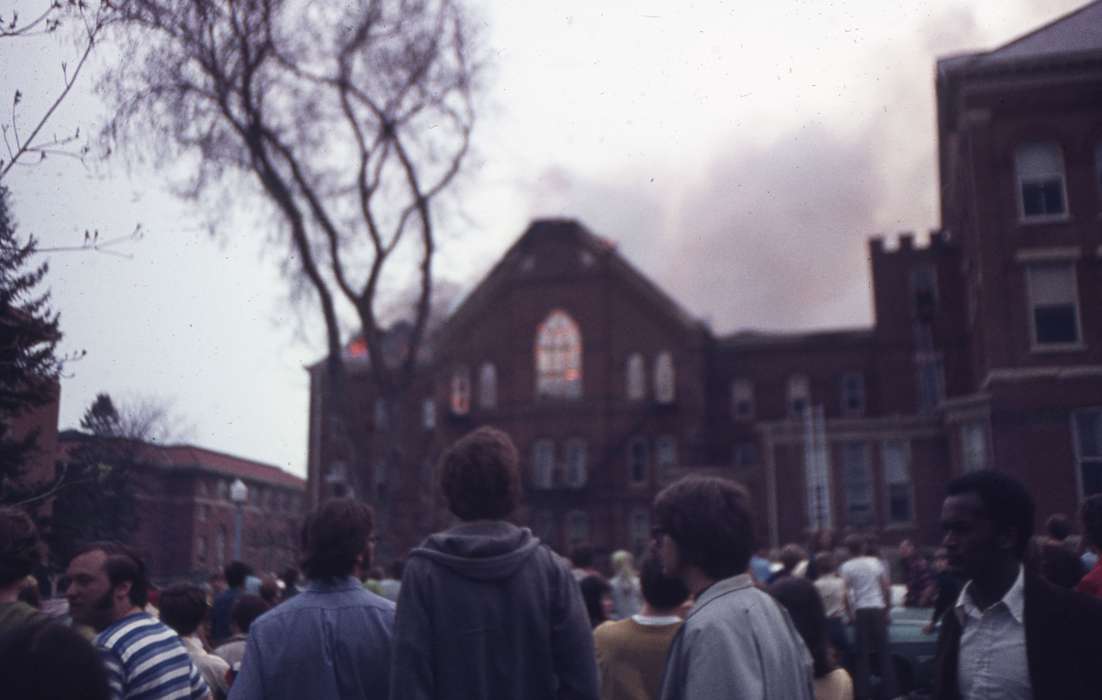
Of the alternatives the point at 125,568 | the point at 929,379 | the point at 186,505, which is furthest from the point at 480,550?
the point at 929,379

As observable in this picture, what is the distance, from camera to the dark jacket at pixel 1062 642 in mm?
3176

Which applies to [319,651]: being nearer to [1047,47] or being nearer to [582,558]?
[582,558]

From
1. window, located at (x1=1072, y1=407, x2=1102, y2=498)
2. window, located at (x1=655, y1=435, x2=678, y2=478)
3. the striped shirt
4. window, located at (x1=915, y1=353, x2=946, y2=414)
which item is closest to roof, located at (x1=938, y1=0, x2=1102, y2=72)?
window, located at (x1=1072, y1=407, x2=1102, y2=498)

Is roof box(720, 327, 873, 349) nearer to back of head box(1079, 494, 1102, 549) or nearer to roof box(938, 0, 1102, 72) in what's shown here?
roof box(938, 0, 1102, 72)

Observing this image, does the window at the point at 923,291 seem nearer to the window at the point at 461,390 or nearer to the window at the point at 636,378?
the window at the point at 636,378

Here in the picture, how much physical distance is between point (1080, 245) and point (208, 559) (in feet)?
69.0

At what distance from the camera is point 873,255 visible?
4466 cm

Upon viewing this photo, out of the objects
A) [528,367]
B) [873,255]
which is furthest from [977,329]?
[528,367]

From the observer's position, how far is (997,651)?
10.9 feet

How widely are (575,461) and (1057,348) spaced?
2236cm

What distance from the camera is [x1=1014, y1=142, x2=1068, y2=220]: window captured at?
26203 millimetres

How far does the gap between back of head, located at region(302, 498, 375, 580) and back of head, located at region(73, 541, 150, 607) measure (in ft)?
2.09

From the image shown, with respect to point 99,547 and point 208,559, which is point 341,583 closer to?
point 99,547

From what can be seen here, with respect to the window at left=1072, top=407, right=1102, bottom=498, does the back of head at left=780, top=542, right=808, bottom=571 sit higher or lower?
lower
